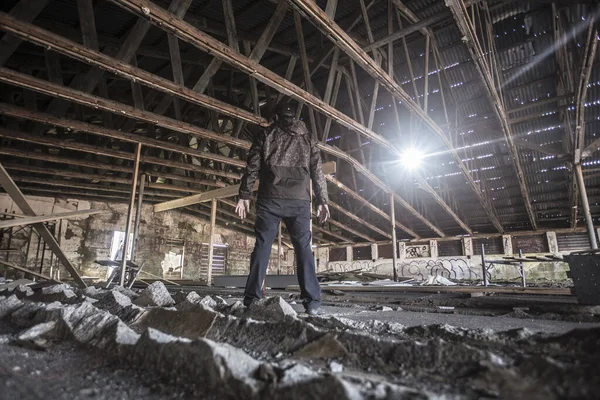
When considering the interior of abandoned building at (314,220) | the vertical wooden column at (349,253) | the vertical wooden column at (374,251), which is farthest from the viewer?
the vertical wooden column at (349,253)

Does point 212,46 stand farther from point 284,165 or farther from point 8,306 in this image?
point 8,306

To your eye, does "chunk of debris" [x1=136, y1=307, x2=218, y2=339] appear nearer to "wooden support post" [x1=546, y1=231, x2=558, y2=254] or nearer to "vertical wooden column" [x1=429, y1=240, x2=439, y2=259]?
"vertical wooden column" [x1=429, y1=240, x2=439, y2=259]

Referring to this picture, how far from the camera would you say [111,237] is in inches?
519

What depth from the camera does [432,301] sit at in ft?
13.4

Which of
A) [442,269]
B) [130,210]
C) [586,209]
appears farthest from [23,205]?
[442,269]

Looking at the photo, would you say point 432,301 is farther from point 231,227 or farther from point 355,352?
point 231,227

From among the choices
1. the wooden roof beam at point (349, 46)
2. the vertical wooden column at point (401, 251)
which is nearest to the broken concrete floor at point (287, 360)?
the wooden roof beam at point (349, 46)

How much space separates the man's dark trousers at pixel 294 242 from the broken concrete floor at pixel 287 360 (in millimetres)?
873

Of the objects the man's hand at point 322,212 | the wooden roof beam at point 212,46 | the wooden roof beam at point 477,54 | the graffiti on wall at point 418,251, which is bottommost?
the man's hand at point 322,212

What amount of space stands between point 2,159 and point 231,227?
10118 millimetres

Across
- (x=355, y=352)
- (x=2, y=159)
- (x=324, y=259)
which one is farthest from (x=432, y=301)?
(x=324, y=259)

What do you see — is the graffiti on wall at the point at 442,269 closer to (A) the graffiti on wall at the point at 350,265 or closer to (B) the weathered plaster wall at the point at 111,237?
(A) the graffiti on wall at the point at 350,265

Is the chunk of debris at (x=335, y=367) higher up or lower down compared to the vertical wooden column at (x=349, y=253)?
lower down

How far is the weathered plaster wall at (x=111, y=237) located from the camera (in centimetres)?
1157
